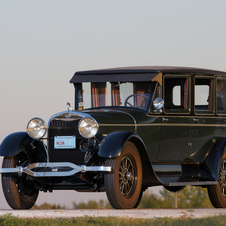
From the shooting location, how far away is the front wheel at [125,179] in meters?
8.01

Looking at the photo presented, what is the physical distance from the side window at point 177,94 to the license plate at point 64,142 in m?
2.30

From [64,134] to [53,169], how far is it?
646mm

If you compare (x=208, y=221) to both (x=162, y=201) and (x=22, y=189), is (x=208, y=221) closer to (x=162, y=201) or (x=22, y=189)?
(x=22, y=189)

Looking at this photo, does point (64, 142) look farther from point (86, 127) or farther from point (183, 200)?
point (183, 200)

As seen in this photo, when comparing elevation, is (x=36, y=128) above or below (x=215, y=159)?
above

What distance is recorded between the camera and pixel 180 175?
1003 cm

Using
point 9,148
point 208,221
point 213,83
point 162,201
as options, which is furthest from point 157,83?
point 162,201

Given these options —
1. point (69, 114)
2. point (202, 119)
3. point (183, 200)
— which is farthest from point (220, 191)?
point (183, 200)

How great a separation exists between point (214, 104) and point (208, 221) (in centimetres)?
488

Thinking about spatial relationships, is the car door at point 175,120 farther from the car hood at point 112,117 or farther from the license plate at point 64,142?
the license plate at point 64,142

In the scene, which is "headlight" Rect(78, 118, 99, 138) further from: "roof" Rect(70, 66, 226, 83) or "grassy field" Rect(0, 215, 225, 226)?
"grassy field" Rect(0, 215, 225, 226)

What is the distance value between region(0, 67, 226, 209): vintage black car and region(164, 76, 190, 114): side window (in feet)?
0.07

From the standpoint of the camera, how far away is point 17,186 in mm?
9102

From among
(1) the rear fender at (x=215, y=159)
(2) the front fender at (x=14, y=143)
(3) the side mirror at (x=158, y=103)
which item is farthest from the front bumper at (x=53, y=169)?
(1) the rear fender at (x=215, y=159)
